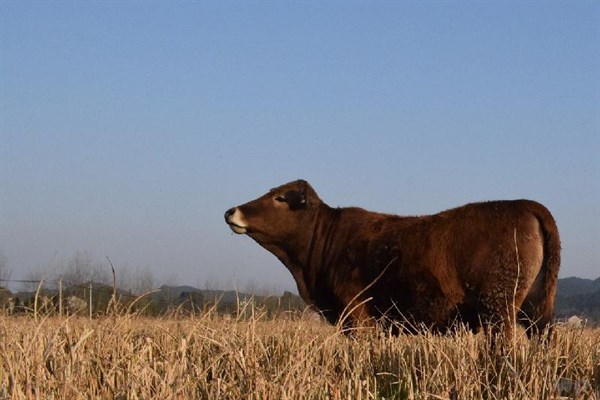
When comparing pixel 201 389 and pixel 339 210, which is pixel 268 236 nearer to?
pixel 339 210

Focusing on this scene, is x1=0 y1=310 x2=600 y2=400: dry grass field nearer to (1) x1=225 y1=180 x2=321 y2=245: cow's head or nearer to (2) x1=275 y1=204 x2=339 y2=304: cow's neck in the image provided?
(2) x1=275 y1=204 x2=339 y2=304: cow's neck

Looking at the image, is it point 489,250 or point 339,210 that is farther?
point 339,210

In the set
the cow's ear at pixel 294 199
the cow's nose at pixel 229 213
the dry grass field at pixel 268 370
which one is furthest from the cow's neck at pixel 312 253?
the dry grass field at pixel 268 370

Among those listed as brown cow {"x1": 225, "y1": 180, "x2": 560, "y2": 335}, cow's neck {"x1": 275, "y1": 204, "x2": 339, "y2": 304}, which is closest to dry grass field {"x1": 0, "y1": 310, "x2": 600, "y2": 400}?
brown cow {"x1": 225, "y1": 180, "x2": 560, "y2": 335}

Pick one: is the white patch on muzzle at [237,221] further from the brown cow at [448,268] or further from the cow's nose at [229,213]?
the brown cow at [448,268]

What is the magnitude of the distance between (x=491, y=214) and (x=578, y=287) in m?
117

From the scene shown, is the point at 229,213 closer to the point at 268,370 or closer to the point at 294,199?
the point at 294,199

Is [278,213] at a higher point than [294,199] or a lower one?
lower

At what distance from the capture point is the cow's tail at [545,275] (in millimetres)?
8734

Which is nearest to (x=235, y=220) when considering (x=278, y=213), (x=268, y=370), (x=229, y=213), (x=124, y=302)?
(x=229, y=213)

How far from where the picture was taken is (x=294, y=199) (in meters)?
11.2

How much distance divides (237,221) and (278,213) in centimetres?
54

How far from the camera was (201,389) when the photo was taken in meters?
4.54

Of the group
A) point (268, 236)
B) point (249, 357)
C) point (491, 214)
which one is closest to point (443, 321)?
point (491, 214)
